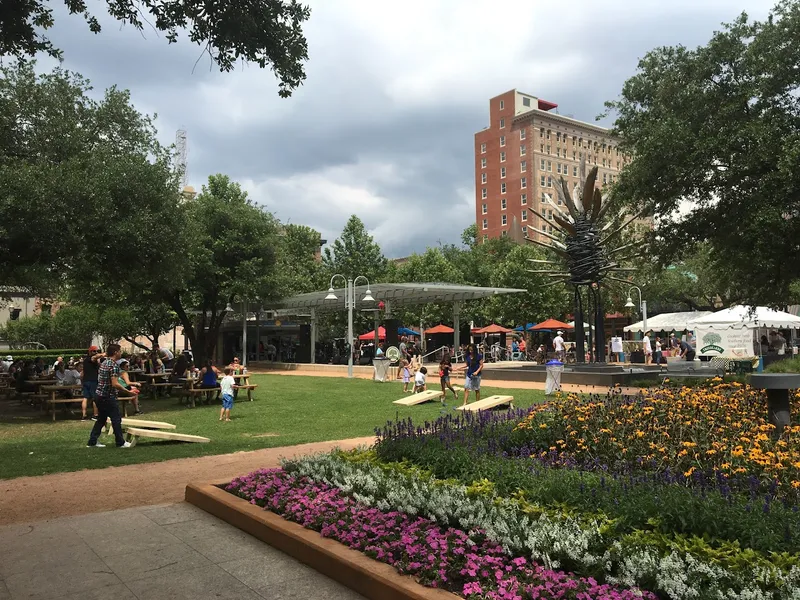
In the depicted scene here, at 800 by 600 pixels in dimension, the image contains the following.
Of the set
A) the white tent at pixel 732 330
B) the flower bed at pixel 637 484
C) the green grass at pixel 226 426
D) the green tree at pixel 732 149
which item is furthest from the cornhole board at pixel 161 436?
the white tent at pixel 732 330

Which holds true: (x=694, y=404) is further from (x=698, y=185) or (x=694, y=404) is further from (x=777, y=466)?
(x=698, y=185)

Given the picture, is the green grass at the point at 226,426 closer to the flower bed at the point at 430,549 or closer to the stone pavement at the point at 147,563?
the flower bed at the point at 430,549

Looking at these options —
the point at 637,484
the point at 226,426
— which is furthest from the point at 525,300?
the point at 637,484

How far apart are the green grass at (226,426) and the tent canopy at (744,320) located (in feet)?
35.0

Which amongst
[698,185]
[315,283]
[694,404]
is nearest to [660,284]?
[315,283]

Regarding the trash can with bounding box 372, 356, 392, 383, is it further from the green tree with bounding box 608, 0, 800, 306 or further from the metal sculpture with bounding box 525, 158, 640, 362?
the green tree with bounding box 608, 0, 800, 306

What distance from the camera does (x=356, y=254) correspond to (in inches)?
2077

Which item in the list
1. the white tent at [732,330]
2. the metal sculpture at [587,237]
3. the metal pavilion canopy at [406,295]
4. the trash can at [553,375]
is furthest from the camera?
the metal pavilion canopy at [406,295]

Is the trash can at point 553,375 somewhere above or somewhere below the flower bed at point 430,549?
above

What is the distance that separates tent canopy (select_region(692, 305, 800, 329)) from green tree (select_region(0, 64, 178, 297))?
20304 millimetres

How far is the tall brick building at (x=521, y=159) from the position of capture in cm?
9050

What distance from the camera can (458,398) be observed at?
1825 centimetres

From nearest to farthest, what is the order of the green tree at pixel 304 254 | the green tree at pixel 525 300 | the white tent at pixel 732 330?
1. the white tent at pixel 732 330
2. the green tree at pixel 525 300
3. the green tree at pixel 304 254

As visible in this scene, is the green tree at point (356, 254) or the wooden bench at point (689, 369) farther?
the green tree at point (356, 254)
